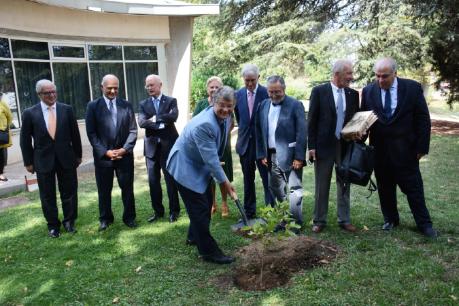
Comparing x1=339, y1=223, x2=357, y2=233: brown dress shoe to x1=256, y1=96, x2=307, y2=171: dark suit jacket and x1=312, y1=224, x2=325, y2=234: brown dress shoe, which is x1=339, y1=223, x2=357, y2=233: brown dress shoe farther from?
x1=256, y1=96, x2=307, y2=171: dark suit jacket

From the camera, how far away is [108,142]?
5.32 meters

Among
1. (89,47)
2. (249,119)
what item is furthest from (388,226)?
(89,47)

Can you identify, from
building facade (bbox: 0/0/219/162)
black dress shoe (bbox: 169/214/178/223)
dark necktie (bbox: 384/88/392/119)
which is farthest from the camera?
building facade (bbox: 0/0/219/162)

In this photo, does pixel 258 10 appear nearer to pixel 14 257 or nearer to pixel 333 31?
pixel 333 31

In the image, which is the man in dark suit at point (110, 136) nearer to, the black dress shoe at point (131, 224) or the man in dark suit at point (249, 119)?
the black dress shoe at point (131, 224)

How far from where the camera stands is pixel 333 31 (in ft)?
47.9

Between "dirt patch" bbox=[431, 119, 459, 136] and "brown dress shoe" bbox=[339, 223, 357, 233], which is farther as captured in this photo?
"dirt patch" bbox=[431, 119, 459, 136]

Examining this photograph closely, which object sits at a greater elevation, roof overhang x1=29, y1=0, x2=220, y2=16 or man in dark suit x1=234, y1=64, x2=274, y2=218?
roof overhang x1=29, y1=0, x2=220, y2=16

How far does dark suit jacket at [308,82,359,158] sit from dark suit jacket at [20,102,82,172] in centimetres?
292

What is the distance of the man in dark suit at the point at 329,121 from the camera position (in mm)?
4773

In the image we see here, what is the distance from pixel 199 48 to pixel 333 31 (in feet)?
62.1

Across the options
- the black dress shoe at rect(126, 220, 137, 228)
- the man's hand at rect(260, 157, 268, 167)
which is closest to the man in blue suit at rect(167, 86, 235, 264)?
the man's hand at rect(260, 157, 268, 167)

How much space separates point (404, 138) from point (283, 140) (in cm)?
129

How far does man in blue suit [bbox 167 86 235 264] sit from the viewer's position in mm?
3980
